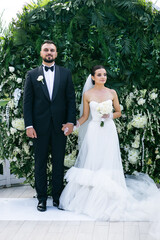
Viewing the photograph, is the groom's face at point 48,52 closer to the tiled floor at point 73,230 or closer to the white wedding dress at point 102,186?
the white wedding dress at point 102,186

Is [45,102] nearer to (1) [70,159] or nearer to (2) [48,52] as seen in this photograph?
(2) [48,52]

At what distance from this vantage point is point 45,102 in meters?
3.94

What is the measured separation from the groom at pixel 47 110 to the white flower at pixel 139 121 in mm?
917

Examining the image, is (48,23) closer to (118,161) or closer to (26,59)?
(26,59)

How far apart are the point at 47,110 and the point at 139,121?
127 cm

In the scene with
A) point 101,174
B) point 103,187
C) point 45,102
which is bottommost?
point 103,187

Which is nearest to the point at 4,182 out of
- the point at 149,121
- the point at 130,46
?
the point at 149,121

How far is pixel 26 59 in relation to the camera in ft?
14.5

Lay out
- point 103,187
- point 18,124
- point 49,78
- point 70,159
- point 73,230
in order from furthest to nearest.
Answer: point 70,159 → point 18,124 → point 49,78 → point 103,187 → point 73,230

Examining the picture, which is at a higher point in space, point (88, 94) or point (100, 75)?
point (100, 75)

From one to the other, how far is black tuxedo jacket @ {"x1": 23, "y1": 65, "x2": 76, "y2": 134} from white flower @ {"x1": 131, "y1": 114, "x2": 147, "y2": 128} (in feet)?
2.98

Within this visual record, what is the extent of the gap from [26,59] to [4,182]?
211cm

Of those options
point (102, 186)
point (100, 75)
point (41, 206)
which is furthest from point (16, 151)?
point (100, 75)

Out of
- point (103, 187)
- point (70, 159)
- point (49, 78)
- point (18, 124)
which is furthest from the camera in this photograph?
point (70, 159)
